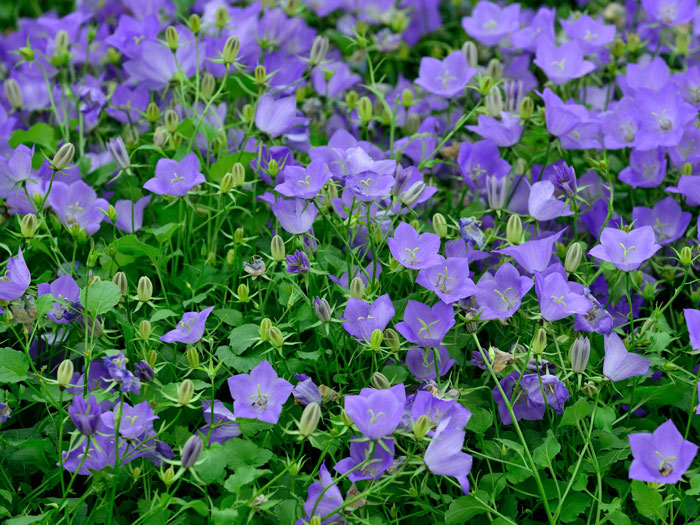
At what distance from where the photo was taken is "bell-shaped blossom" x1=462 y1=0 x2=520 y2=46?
9.21ft

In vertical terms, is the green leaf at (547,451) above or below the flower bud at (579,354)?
below

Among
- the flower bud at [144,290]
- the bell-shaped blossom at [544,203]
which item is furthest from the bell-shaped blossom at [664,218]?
the flower bud at [144,290]

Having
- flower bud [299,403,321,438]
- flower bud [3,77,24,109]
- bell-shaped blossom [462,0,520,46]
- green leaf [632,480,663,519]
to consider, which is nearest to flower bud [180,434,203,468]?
flower bud [299,403,321,438]

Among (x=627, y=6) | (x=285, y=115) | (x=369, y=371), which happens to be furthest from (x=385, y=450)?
(x=627, y=6)

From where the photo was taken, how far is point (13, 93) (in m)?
2.57

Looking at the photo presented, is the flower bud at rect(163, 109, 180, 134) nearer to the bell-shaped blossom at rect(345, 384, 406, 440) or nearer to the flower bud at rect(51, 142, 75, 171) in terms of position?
the flower bud at rect(51, 142, 75, 171)

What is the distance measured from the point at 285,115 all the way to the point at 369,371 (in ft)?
2.51

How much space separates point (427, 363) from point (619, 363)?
15.7 inches

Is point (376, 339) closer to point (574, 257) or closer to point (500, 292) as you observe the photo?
point (500, 292)

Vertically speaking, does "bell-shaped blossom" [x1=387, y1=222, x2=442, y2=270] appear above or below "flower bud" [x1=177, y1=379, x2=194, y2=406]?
above

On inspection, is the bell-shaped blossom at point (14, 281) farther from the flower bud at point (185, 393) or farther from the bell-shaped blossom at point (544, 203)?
the bell-shaped blossom at point (544, 203)

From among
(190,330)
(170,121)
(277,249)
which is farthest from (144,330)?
(170,121)

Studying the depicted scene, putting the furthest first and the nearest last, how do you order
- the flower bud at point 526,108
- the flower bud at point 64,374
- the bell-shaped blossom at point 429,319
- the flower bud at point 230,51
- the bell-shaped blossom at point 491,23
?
the bell-shaped blossom at point 491,23, the flower bud at point 526,108, the flower bud at point 230,51, the bell-shaped blossom at point 429,319, the flower bud at point 64,374

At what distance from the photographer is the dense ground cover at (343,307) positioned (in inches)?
62.2
